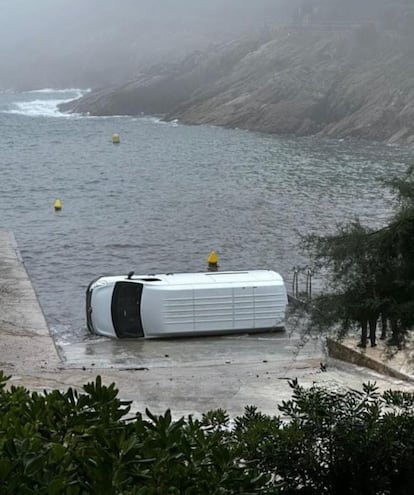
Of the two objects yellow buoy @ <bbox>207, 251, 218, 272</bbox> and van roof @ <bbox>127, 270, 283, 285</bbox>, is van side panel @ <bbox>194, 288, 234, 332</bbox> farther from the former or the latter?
yellow buoy @ <bbox>207, 251, 218, 272</bbox>

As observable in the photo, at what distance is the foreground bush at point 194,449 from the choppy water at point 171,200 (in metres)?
12.7

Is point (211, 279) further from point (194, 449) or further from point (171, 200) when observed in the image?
point (171, 200)

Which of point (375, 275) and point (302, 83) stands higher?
point (302, 83)

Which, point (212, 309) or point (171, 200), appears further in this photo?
point (171, 200)

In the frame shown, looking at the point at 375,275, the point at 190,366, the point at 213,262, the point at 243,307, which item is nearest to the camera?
the point at 375,275

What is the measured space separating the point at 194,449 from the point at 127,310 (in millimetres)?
16256

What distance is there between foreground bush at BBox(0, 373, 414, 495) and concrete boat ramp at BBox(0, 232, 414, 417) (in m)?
3.65

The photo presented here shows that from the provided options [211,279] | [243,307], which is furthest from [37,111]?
[243,307]

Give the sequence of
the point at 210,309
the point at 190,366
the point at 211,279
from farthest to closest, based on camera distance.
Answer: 1. the point at 211,279
2. the point at 210,309
3. the point at 190,366

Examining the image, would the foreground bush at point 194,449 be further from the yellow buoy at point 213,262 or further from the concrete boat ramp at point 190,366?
the yellow buoy at point 213,262

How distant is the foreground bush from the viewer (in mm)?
4297

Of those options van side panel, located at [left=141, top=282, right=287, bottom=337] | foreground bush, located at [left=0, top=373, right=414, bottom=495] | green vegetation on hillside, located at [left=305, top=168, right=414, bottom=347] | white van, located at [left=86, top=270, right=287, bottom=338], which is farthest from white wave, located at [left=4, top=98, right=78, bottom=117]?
foreground bush, located at [left=0, top=373, right=414, bottom=495]

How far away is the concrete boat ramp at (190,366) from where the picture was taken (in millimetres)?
13688

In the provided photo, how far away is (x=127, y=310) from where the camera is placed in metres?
20.9
